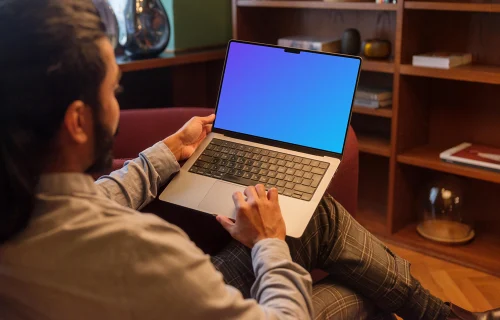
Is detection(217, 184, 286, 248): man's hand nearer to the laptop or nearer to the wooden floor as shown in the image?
the laptop

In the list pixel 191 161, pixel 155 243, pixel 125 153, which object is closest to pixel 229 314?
pixel 155 243

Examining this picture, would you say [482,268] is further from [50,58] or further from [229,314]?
[50,58]

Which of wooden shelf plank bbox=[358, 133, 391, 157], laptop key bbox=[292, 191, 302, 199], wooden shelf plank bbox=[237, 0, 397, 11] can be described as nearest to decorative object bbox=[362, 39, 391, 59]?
wooden shelf plank bbox=[237, 0, 397, 11]

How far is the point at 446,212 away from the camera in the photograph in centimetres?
214

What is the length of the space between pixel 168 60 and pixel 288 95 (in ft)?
3.53

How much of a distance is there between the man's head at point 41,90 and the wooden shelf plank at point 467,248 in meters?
1.68

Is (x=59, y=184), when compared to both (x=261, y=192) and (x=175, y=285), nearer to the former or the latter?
(x=175, y=285)

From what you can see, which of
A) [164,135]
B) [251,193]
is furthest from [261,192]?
[164,135]

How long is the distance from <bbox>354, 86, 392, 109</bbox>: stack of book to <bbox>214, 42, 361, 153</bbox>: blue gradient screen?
0.88m

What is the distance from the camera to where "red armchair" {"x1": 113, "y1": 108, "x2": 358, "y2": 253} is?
4.22ft

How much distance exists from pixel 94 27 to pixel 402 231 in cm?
178

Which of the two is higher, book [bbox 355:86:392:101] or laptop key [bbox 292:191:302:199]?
book [bbox 355:86:392:101]

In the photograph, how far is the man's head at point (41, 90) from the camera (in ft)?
2.03

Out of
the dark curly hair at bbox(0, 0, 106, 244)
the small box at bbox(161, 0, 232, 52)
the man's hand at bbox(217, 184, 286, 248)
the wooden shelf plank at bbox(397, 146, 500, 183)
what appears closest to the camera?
the dark curly hair at bbox(0, 0, 106, 244)
